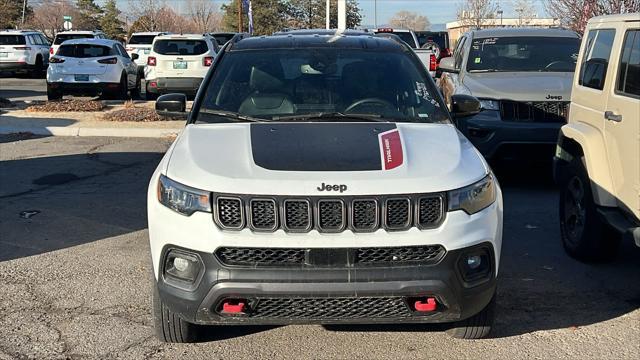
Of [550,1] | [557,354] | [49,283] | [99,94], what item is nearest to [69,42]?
[99,94]

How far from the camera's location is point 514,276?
5594 millimetres

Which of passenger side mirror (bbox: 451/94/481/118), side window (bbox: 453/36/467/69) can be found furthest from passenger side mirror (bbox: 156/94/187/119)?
side window (bbox: 453/36/467/69)

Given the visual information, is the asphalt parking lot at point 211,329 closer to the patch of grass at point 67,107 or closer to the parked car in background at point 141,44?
the patch of grass at point 67,107

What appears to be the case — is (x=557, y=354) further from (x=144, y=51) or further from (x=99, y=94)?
(x=144, y=51)

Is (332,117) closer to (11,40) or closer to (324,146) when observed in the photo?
(324,146)

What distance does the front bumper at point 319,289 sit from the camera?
3602 mm

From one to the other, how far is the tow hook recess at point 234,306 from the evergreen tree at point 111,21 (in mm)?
58337

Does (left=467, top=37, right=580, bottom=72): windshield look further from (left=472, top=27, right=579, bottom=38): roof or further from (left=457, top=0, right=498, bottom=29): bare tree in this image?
(left=457, top=0, right=498, bottom=29): bare tree

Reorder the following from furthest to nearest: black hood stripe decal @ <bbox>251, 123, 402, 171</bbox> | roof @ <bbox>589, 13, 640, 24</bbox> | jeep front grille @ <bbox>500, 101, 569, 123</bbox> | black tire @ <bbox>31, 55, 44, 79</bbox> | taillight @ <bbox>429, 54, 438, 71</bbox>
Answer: black tire @ <bbox>31, 55, 44, 79</bbox> → taillight @ <bbox>429, 54, 438, 71</bbox> → jeep front grille @ <bbox>500, 101, 569, 123</bbox> → roof @ <bbox>589, 13, 640, 24</bbox> → black hood stripe decal @ <bbox>251, 123, 402, 171</bbox>

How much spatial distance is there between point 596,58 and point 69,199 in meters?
5.52

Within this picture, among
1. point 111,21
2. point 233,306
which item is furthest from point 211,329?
point 111,21

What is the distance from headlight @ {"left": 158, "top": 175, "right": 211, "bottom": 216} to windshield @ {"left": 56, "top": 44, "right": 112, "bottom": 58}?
51.0ft

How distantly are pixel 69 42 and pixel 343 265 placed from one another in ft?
54.5

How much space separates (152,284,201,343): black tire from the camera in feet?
13.5
